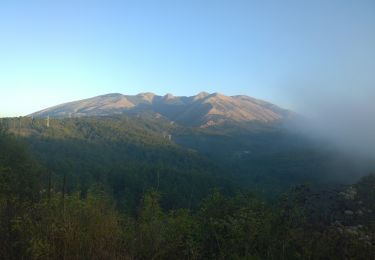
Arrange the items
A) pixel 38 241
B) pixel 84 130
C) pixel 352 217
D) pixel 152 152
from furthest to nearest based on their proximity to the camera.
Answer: pixel 84 130
pixel 152 152
pixel 352 217
pixel 38 241

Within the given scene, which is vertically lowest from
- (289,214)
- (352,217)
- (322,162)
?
(322,162)

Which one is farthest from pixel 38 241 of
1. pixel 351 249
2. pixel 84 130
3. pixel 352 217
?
pixel 84 130

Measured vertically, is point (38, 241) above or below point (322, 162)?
above

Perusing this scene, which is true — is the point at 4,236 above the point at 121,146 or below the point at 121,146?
above

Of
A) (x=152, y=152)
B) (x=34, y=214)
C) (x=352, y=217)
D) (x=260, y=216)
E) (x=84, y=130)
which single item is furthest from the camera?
(x=84, y=130)

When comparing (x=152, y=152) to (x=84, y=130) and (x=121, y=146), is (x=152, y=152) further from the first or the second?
Answer: (x=84, y=130)

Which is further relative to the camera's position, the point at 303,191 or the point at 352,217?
the point at 352,217

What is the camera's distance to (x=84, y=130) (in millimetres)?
157625

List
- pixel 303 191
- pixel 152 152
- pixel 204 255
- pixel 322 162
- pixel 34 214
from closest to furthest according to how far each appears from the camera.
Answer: pixel 34 214 < pixel 204 255 < pixel 303 191 < pixel 322 162 < pixel 152 152

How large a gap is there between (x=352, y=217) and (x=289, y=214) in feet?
17.3

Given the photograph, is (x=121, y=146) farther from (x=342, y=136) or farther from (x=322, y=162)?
(x=342, y=136)

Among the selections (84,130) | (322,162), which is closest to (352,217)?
(322,162)

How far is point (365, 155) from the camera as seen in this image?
9975 centimetres

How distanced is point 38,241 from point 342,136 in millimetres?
171738
